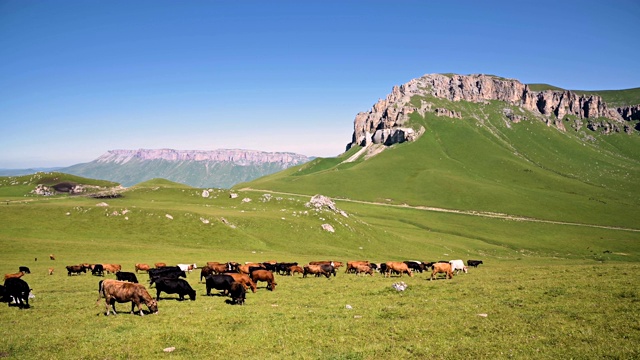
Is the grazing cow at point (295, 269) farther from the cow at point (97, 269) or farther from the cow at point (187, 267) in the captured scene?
the cow at point (97, 269)

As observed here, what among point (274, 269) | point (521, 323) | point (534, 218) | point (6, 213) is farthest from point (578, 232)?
point (6, 213)

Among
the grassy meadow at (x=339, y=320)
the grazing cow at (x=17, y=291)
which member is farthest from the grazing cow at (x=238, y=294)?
the grazing cow at (x=17, y=291)

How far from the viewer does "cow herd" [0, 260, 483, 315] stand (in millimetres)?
21406

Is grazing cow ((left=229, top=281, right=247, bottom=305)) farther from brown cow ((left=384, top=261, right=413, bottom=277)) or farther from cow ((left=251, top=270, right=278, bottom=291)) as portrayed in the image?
brown cow ((left=384, top=261, right=413, bottom=277))

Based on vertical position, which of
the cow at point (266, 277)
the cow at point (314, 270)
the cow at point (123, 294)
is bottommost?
the cow at point (314, 270)

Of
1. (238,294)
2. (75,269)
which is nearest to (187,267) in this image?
(75,269)

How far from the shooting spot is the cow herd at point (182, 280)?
2141 centimetres

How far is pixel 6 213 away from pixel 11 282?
73.3m

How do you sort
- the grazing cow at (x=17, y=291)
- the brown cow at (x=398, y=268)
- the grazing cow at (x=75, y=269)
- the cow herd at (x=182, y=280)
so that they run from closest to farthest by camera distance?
the cow herd at (x=182, y=280), the grazing cow at (x=17, y=291), the grazing cow at (x=75, y=269), the brown cow at (x=398, y=268)

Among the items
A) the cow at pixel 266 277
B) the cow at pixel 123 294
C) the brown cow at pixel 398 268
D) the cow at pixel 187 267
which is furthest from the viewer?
the cow at pixel 187 267

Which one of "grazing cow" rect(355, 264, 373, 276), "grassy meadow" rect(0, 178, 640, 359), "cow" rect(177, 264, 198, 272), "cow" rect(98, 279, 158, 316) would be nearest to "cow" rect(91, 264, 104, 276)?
"grassy meadow" rect(0, 178, 640, 359)

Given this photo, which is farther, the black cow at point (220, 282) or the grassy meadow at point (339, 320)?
the black cow at point (220, 282)

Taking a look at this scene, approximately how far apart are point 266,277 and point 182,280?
8.76 metres

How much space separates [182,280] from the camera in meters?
27.0
